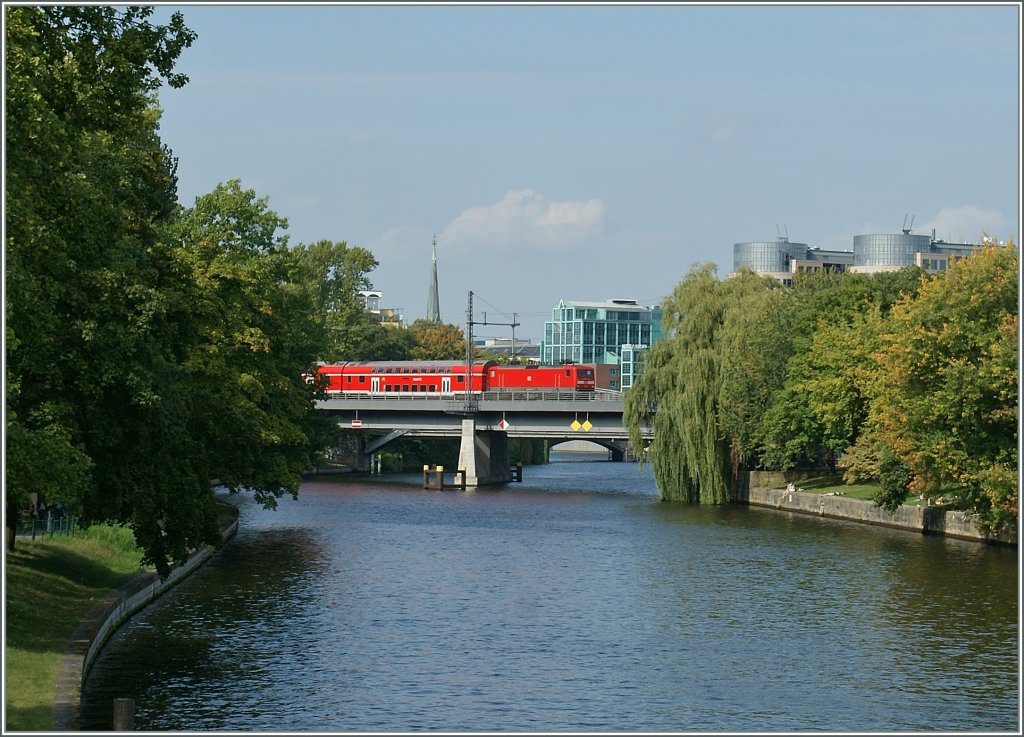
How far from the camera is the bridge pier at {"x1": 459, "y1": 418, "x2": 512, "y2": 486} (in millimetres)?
102312

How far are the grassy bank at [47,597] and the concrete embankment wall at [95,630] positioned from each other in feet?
0.65

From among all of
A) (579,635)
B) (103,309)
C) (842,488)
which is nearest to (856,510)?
(842,488)

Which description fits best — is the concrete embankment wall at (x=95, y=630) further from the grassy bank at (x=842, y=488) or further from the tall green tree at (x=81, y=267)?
the grassy bank at (x=842, y=488)

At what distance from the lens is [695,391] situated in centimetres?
7800

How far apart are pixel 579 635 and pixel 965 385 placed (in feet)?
73.1

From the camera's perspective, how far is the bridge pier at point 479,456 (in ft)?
336

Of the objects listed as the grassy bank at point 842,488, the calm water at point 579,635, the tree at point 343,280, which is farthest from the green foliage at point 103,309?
the tree at point 343,280

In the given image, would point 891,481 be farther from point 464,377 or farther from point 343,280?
point 343,280

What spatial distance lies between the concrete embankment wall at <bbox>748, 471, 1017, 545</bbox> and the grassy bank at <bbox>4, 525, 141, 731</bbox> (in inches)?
1352

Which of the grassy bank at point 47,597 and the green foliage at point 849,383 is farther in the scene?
the green foliage at point 849,383

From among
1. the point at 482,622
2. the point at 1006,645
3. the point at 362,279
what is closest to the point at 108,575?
the point at 482,622

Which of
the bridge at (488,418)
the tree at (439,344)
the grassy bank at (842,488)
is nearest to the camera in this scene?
the grassy bank at (842,488)

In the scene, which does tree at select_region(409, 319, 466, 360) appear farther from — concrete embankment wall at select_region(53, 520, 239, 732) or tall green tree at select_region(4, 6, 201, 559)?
tall green tree at select_region(4, 6, 201, 559)

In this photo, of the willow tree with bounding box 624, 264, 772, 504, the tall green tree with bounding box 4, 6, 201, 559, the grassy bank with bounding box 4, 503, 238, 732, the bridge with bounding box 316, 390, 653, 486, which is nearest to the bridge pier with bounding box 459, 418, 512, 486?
the bridge with bounding box 316, 390, 653, 486
